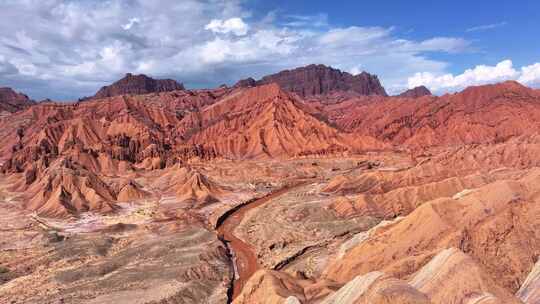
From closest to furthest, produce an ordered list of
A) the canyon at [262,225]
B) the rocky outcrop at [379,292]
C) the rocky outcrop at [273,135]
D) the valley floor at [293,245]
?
the rocky outcrop at [379,292]
the valley floor at [293,245]
the canyon at [262,225]
the rocky outcrop at [273,135]

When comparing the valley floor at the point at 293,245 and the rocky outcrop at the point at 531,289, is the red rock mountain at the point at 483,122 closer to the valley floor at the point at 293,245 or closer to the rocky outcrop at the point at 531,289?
the valley floor at the point at 293,245

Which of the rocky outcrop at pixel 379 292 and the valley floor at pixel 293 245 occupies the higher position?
the rocky outcrop at pixel 379 292

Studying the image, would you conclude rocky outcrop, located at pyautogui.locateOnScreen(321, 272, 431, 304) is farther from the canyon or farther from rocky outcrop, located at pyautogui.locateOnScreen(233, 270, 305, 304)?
rocky outcrop, located at pyautogui.locateOnScreen(233, 270, 305, 304)

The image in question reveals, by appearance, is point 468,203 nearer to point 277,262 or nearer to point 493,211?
point 493,211

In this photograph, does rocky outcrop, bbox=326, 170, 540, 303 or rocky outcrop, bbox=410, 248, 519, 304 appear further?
rocky outcrop, bbox=326, 170, 540, 303

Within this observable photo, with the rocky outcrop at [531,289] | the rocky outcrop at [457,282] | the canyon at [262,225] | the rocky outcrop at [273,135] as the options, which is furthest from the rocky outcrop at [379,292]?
the rocky outcrop at [273,135]

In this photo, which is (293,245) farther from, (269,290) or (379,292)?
(379,292)

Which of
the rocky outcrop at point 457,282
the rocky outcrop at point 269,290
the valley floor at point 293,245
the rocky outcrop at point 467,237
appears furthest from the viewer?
the rocky outcrop at point 467,237

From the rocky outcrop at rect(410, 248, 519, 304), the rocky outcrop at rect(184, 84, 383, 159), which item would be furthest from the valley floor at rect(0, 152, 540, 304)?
the rocky outcrop at rect(184, 84, 383, 159)

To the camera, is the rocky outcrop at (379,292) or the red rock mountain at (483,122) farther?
the red rock mountain at (483,122)

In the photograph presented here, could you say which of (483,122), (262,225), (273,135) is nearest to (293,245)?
(262,225)

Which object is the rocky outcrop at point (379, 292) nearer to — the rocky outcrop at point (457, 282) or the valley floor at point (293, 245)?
the valley floor at point (293, 245)
